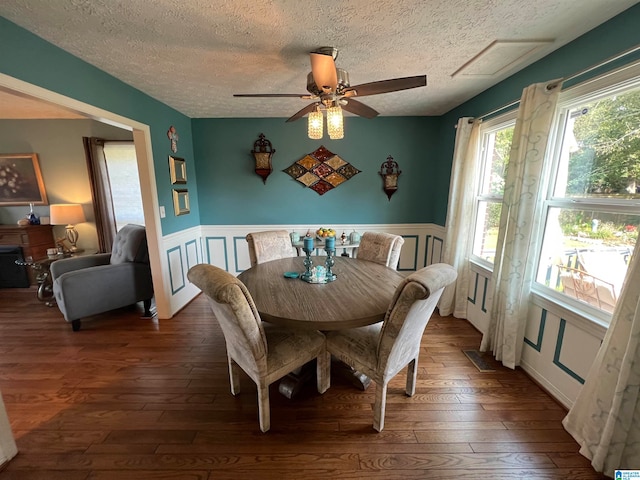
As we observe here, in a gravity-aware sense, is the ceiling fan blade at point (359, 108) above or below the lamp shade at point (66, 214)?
above

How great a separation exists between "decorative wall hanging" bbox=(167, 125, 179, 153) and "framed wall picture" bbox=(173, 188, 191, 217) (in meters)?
0.47

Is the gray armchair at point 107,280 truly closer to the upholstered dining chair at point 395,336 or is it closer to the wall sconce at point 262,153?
the wall sconce at point 262,153

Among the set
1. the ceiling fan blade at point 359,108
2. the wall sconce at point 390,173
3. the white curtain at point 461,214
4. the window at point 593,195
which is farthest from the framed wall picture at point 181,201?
the window at point 593,195

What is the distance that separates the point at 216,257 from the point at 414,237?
2.89m

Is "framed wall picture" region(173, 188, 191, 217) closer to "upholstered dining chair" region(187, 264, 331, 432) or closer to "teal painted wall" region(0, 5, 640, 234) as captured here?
"teal painted wall" region(0, 5, 640, 234)

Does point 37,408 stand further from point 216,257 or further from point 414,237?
point 414,237

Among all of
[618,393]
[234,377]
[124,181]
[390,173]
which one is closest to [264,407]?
[234,377]

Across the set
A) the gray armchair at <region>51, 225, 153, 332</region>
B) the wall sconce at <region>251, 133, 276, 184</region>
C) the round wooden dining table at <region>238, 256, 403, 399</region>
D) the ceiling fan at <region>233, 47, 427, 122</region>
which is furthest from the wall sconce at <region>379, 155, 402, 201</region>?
the gray armchair at <region>51, 225, 153, 332</region>

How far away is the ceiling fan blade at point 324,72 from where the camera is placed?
4.46 ft

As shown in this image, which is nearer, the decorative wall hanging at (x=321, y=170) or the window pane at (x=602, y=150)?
the window pane at (x=602, y=150)

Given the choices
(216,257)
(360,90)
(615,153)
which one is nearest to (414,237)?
(615,153)

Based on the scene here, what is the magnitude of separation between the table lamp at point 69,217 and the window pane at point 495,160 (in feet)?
16.1

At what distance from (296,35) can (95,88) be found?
161 cm

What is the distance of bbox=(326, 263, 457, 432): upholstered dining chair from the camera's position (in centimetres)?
121
